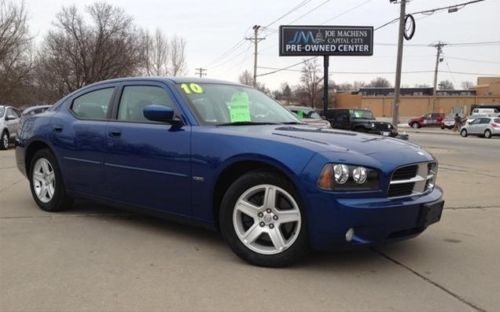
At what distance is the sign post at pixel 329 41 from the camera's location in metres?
31.1

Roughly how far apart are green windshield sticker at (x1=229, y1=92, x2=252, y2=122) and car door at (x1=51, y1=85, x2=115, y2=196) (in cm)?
138

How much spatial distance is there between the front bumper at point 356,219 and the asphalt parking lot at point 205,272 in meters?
0.32


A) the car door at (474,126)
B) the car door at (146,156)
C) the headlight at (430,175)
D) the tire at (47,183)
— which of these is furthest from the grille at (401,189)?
the car door at (474,126)

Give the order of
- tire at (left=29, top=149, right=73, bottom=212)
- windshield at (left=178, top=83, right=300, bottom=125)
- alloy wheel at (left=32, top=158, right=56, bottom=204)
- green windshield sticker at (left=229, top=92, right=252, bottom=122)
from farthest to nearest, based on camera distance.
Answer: alloy wheel at (left=32, top=158, right=56, bottom=204) < tire at (left=29, top=149, right=73, bottom=212) < green windshield sticker at (left=229, top=92, right=252, bottom=122) < windshield at (left=178, top=83, right=300, bottom=125)

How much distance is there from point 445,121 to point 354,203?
2141 inches

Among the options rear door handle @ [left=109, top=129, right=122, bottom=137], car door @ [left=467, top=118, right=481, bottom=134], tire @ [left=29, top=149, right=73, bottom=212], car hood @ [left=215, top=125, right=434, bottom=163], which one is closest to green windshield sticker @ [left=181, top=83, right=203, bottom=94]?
car hood @ [left=215, top=125, right=434, bottom=163]

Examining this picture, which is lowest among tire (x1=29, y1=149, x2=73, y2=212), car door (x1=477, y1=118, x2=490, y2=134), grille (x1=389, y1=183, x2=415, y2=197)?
car door (x1=477, y1=118, x2=490, y2=134)

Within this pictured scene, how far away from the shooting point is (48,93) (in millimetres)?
56375

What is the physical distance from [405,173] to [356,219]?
0.69 meters

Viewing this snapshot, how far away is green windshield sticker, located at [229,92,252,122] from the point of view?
530 cm

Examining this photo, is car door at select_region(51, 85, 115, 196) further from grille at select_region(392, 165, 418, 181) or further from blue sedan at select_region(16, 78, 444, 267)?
grille at select_region(392, 165, 418, 181)

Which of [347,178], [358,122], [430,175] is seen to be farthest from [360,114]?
[347,178]

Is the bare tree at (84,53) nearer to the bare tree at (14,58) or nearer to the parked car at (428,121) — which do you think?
the bare tree at (14,58)

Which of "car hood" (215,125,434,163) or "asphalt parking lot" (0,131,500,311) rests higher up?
"car hood" (215,125,434,163)
